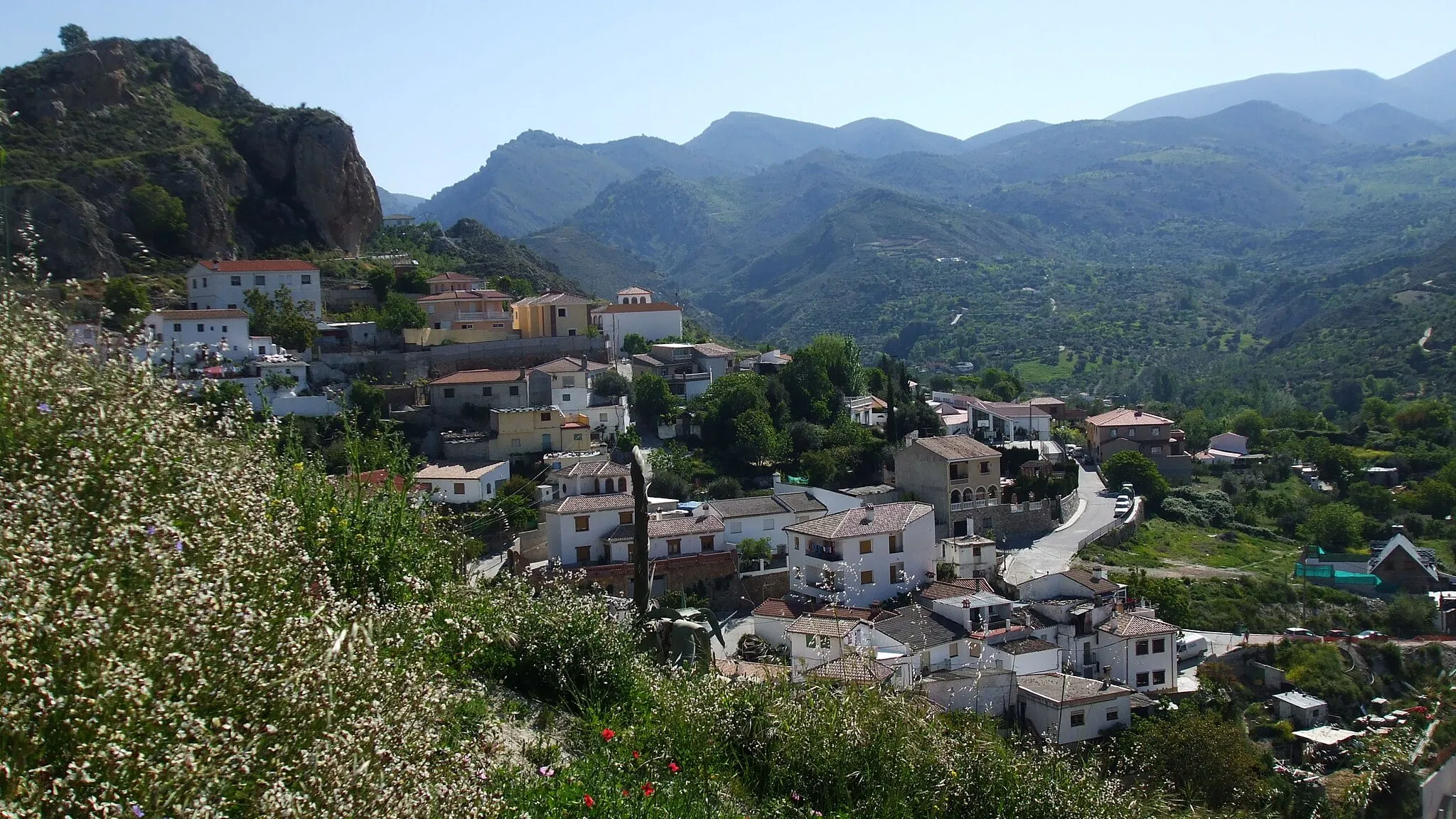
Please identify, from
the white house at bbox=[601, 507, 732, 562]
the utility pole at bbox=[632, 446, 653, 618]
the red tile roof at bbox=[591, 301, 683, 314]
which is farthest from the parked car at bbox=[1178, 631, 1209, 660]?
the red tile roof at bbox=[591, 301, 683, 314]

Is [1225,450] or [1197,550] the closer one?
[1197,550]

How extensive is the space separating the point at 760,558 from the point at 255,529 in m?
20.0

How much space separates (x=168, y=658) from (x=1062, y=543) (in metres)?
27.6

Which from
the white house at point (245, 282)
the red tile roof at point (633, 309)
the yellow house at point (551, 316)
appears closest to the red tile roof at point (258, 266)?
the white house at point (245, 282)

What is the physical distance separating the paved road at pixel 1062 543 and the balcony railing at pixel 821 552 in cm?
450

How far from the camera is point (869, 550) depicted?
22422 millimetres

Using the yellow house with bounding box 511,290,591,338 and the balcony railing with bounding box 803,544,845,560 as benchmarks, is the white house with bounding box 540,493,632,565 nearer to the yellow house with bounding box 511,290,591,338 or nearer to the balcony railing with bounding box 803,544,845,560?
the balcony railing with bounding box 803,544,845,560

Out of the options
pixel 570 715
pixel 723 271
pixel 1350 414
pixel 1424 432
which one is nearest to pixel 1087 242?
pixel 723 271

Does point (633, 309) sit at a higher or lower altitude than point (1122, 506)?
higher

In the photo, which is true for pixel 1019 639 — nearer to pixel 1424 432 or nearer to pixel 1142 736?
pixel 1142 736

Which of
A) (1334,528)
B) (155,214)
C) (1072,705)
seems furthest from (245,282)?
(1334,528)

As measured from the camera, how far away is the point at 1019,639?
19.7 metres

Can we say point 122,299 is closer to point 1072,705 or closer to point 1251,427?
point 1072,705

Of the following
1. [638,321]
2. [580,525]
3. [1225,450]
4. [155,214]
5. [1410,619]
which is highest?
[155,214]
